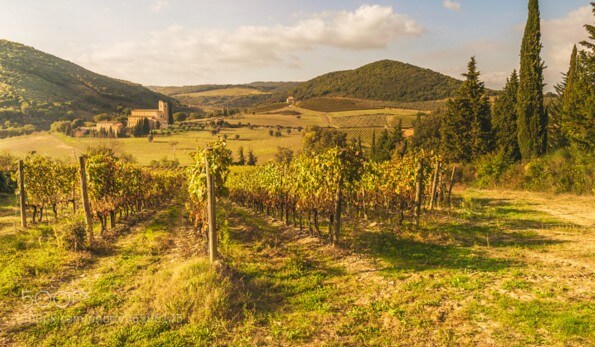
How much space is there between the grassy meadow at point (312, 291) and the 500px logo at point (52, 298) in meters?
0.03

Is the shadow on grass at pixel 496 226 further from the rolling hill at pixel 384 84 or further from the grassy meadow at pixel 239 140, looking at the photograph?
the rolling hill at pixel 384 84

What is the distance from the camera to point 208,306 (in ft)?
23.1

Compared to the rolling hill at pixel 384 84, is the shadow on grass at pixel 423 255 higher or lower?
lower

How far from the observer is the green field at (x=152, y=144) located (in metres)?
62.1

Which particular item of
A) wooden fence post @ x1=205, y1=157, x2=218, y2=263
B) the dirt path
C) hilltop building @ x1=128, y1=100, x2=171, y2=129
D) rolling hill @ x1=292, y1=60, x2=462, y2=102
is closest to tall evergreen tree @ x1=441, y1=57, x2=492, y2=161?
the dirt path

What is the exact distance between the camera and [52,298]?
8.05 meters

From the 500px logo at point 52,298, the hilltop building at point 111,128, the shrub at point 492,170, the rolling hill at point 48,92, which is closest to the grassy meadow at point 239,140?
the hilltop building at point 111,128

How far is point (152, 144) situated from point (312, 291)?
72873mm

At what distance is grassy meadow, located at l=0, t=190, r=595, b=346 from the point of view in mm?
6289

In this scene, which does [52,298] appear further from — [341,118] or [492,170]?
[341,118]

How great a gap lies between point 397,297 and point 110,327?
667cm

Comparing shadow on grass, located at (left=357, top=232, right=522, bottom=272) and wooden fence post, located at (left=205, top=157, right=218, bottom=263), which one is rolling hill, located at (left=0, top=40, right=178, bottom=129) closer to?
wooden fence post, located at (left=205, top=157, right=218, bottom=263)

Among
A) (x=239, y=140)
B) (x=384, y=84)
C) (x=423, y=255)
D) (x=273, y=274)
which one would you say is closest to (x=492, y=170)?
(x=423, y=255)

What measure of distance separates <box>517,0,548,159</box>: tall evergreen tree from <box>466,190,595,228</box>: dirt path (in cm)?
639
